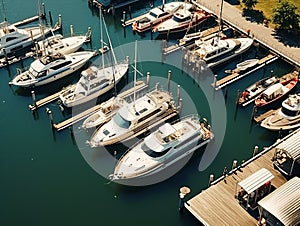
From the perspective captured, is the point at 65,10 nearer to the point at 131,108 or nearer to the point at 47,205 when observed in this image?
the point at 131,108

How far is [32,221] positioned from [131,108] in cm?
1590

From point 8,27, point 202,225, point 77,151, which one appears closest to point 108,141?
point 77,151

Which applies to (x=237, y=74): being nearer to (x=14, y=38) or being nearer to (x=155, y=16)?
(x=155, y=16)

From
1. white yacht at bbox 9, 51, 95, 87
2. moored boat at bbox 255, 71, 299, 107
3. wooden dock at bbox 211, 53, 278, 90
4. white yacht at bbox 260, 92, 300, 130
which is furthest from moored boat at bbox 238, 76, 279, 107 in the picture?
white yacht at bbox 9, 51, 95, 87

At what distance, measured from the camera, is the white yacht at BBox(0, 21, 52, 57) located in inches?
2459

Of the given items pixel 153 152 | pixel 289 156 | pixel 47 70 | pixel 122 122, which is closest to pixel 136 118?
pixel 122 122

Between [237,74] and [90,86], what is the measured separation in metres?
18.6

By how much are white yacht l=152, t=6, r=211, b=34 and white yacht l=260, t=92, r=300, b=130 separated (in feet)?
68.5

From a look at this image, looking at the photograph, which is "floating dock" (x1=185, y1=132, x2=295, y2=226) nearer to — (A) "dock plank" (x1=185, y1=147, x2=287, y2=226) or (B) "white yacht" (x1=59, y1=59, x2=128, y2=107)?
(A) "dock plank" (x1=185, y1=147, x2=287, y2=226)

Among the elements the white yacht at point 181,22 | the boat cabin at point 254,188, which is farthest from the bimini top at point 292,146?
the white yacht at point 181,22

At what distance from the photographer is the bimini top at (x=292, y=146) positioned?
143 feet

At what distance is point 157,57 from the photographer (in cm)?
6181

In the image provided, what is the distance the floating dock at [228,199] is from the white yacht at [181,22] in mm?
26481

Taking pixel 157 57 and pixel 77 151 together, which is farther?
pixel 157 57
